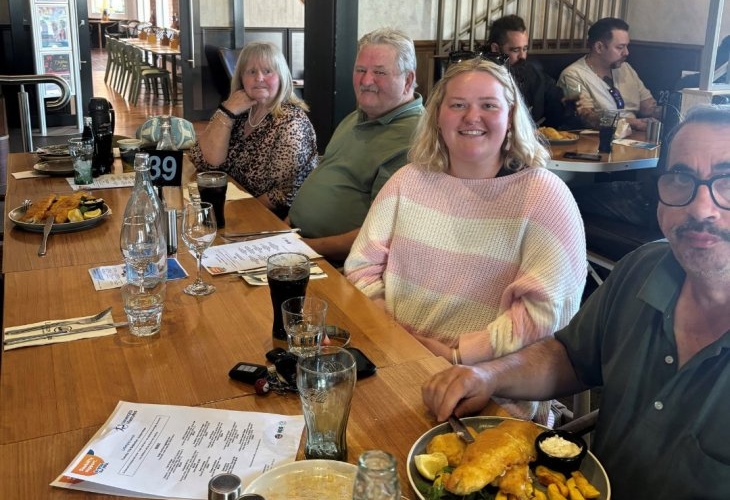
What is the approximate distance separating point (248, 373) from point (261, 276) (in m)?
0.57

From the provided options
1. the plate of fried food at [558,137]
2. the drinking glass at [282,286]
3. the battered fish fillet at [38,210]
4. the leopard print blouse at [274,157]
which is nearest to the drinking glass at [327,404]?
the drinking glass at [282,286]

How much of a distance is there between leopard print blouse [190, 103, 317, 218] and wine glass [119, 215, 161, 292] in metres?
1.23

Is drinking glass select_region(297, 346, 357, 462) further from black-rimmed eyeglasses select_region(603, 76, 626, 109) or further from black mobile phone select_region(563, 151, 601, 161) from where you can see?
black-rimmed eyeglasses select_region(603, 76, 626, 109)

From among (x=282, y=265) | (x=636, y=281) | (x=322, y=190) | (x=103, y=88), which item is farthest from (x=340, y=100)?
(x=103, y=88)

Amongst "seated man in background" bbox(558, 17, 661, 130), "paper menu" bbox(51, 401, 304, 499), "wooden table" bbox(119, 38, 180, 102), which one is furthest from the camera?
"wooden table" bbox(119, 38, 180, 102)

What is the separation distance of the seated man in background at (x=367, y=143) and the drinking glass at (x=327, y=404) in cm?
145

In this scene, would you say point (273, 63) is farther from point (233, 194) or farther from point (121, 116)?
point (121, 116)

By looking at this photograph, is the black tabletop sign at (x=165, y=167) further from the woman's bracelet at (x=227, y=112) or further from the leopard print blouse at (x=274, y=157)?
the woman's bracelet at (x=227, y=112)

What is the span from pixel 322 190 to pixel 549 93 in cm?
282

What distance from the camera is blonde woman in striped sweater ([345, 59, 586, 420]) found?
69.2 inches

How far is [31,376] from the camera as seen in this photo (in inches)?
Answer: 54.0

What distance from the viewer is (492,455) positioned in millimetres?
1029

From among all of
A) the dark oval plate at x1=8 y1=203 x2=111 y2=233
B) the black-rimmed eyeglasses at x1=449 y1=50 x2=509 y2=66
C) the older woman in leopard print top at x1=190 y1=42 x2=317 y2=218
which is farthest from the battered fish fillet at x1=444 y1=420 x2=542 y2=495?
the older woman in leopard print top at x1=190 y1=42 x2=317 y2=218

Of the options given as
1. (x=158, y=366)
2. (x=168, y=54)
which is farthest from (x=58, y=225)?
(x=168, y=54)
